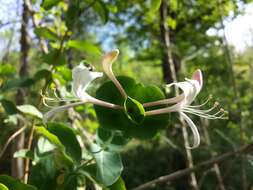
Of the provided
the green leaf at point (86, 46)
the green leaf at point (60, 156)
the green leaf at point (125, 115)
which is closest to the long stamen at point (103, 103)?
the green leaf at point (125, 115)

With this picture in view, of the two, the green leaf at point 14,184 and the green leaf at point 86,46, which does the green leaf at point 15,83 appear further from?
the green leaf at point 14,184

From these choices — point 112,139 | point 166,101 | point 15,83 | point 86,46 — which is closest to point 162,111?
point 166,101

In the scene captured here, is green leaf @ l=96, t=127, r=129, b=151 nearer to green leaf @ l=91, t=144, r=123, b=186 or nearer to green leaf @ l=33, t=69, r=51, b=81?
green leaf @ l=91, t=144, r=123, b=186

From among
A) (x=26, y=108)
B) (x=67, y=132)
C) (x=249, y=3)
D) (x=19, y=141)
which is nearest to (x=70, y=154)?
(x=67, y=132)

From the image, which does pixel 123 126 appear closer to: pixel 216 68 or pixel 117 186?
pixel 117 186

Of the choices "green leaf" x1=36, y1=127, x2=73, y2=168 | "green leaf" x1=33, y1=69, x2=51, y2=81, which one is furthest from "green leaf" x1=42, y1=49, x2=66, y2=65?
"green leaf" x1=36, y1=127, x2=73, y2=168
